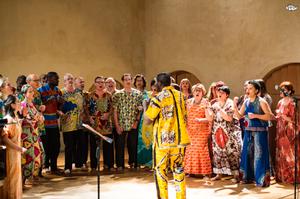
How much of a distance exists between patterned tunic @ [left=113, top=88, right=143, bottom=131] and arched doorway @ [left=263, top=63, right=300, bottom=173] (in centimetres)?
251

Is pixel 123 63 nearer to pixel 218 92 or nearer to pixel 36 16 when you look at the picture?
pixel 36 16

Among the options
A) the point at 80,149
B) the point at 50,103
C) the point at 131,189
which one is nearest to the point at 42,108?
the point at 50,103

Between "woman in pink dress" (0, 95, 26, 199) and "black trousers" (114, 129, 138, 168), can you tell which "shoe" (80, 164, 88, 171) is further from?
"woman in pink dress" (0, 95, 26, 199)

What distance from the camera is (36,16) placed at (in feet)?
33.3

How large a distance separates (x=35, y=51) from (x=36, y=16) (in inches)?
29.9

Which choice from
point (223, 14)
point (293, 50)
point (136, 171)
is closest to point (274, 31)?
point (293, 50)

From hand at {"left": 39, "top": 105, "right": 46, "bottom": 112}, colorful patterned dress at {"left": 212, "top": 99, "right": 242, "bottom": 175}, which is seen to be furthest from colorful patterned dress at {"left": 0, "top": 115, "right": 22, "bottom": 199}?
colorful patterned dress at {"left": 212, "top": 99, "right": 242, "bottom": 175}

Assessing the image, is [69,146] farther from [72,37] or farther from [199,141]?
[72,37]

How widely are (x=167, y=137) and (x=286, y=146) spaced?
2.62 metres

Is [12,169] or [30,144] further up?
[30,144]

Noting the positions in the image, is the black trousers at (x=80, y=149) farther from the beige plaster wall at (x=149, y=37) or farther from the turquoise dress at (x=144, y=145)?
the beige plaster wall at (x=149, y=37)

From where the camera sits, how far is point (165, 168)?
4871mm

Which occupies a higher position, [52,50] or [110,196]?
[52,50]

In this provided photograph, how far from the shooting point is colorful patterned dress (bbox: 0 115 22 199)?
5180 millimetres
